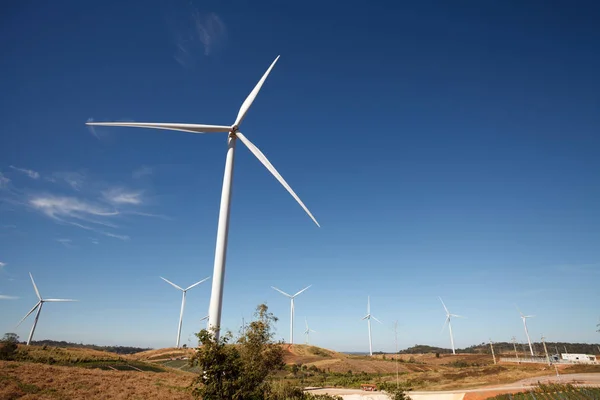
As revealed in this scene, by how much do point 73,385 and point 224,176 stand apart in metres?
24.9

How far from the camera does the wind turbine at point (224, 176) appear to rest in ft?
84.3

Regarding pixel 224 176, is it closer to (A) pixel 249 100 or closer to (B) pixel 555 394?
(A) pixel 249 100

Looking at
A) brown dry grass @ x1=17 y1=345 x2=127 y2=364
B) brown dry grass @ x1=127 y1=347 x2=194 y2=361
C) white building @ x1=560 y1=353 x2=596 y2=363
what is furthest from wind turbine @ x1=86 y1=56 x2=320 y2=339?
white building @ x1=560 y1=353 x2=596 y2=363

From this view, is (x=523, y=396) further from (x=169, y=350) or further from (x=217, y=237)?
(x=169, y=350)

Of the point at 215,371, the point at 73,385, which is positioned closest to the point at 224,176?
the point at 215,371

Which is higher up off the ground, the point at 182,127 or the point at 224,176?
the point at 182,127

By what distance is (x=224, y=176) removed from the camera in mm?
31109

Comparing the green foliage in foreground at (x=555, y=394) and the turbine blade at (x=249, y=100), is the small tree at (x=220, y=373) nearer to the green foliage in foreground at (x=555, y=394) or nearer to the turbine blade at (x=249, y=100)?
the turbine blade at (x=249, y=100)

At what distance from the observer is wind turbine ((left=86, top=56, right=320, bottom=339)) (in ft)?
84.3

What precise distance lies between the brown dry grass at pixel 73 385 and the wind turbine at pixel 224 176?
743cm

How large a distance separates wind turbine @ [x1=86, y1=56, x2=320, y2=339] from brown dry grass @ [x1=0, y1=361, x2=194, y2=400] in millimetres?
7435

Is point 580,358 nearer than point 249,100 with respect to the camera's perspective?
No

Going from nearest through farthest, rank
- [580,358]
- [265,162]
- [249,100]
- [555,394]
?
[265,162], [249,100], [555,394], [580,358]

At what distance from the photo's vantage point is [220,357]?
71.3 feet
